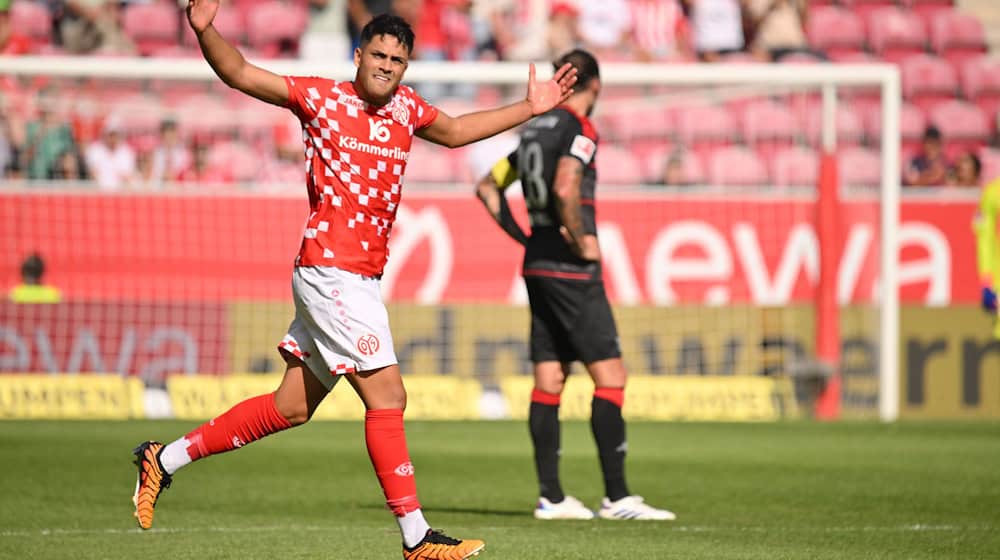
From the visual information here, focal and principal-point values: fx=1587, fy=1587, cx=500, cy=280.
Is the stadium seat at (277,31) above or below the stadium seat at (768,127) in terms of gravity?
above

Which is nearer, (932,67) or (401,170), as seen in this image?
(401,170)

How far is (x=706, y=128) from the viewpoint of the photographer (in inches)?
646

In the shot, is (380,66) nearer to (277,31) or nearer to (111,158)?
(111,158)

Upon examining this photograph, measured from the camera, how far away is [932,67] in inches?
746

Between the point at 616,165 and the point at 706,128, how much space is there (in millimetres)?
1012

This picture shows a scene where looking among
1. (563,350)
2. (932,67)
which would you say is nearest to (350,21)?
(932,67)

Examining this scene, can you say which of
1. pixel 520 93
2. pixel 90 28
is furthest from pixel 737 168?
pixel 90 28

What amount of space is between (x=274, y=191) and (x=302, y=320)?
9256 mm

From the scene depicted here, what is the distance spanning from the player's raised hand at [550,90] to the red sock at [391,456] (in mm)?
1328

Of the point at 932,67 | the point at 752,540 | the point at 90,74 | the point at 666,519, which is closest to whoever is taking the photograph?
the point at 752,540

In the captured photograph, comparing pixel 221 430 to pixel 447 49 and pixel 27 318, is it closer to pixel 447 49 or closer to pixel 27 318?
pixel 27 318

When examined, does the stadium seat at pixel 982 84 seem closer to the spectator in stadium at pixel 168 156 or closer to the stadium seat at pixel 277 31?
the stadium seat at pixel 277 31

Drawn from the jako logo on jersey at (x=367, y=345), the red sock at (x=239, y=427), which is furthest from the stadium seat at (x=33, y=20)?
the jako logo on jersey at (x=367, y=345)

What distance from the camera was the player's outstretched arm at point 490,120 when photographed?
6.03 meters
